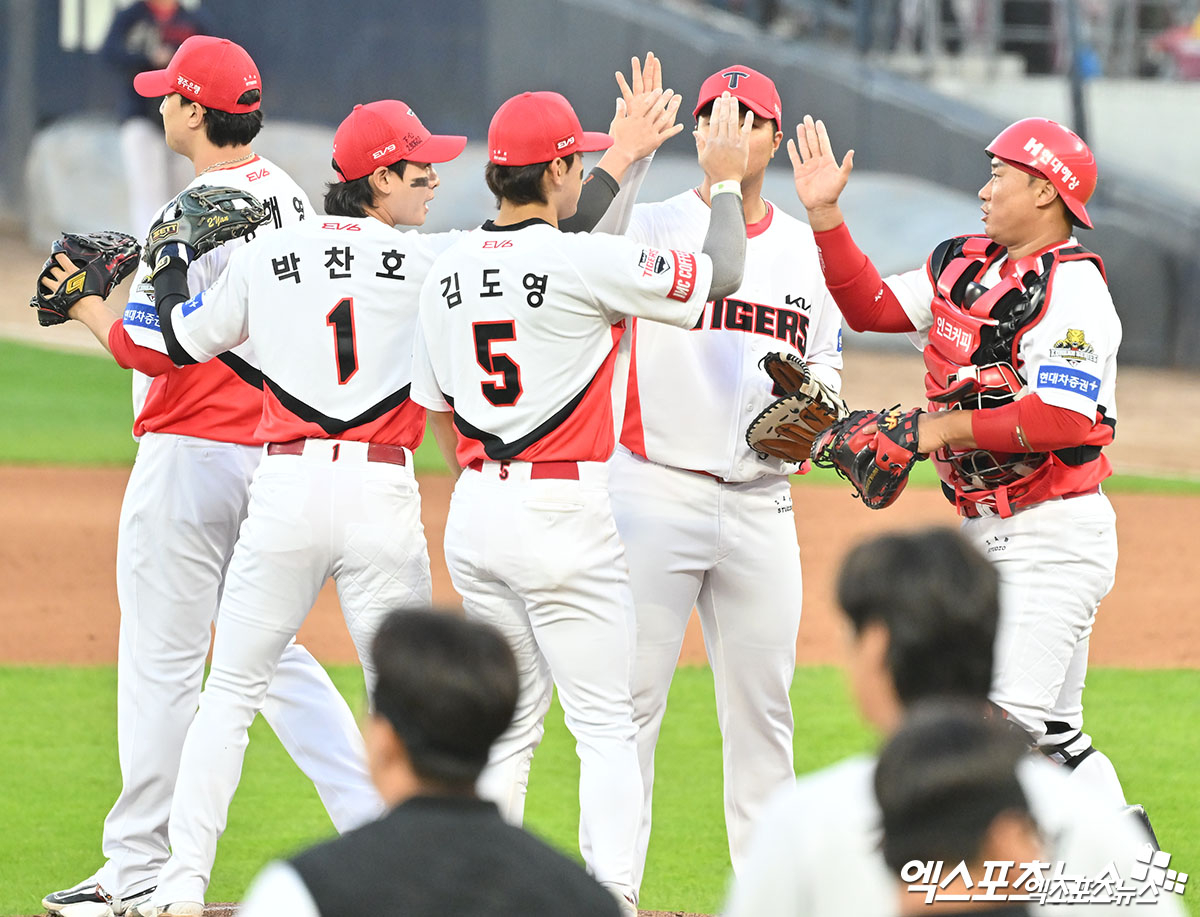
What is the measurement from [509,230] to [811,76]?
53.1 ft

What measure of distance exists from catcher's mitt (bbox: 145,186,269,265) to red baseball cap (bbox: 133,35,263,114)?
275mm

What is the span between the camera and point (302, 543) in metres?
3.94

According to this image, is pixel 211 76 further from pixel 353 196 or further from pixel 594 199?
pixel 594 199

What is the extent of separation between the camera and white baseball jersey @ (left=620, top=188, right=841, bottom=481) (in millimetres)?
4352

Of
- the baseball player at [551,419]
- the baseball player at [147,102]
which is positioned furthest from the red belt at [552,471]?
the baseball player at [147,102]

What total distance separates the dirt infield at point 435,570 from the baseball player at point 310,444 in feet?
11.1

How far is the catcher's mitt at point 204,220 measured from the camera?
13.6 ft

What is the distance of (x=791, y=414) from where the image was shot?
14.0ft

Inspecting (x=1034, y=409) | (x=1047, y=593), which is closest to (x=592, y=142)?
(x=1034, y=409)

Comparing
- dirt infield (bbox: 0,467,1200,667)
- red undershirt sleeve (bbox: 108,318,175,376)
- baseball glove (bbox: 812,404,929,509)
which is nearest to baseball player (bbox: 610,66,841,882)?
baseball glove (bbox: 812,404,929,509)

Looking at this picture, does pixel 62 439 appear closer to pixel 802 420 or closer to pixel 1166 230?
pixel 802 420

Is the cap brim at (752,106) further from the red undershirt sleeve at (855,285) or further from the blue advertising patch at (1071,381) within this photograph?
the blue advertising patch at (1071,381)

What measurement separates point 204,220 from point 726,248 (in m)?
1.40

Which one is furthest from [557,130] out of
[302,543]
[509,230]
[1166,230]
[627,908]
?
[1166,230]
